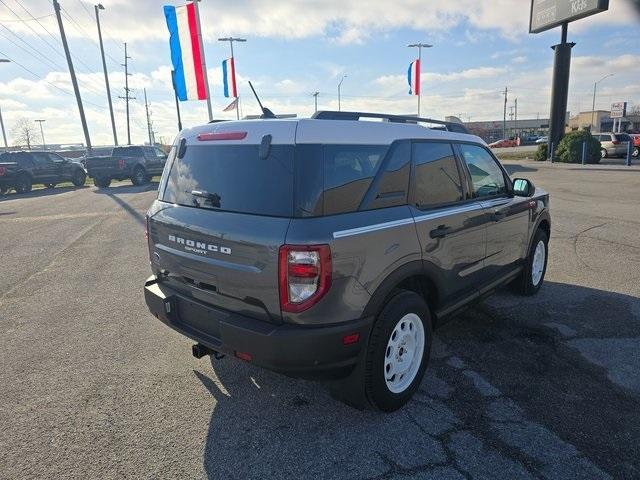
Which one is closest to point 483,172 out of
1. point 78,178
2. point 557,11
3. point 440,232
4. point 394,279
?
point 440,232

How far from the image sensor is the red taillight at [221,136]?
2.87 meters

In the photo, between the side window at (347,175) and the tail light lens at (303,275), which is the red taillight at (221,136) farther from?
the tail light lens at (303,275)

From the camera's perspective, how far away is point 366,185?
279 cm

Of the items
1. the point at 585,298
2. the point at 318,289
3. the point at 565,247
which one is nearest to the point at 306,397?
the point at 318,289

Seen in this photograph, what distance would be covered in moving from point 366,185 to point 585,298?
361 centimetres

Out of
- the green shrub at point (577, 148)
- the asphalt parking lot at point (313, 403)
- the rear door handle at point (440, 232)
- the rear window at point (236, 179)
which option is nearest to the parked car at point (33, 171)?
the asphalt parking lot at point (313, 403)

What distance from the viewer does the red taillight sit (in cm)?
287

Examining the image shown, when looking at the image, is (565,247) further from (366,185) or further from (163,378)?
Result: (163,378)

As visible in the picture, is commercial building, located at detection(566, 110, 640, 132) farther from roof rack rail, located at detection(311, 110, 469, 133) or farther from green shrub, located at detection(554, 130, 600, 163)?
roof rack rail, located at detection(311, 110, 469, 133)

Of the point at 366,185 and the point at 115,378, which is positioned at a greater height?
the point at 366,185

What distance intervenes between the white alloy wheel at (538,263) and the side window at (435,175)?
1.97 metres

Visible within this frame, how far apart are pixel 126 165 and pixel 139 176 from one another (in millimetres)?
831

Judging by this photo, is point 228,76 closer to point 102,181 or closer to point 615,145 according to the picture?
point 102,181

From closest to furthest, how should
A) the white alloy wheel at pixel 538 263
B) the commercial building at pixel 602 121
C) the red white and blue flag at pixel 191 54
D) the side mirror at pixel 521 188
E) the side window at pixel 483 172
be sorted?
the side window at pixel 483 172, the side mirror at pixel 521 188, the white alloy wheel at pixel 538 263, the red white and blue flag at pixel 191 54, the commercial building at pixel 602 121
